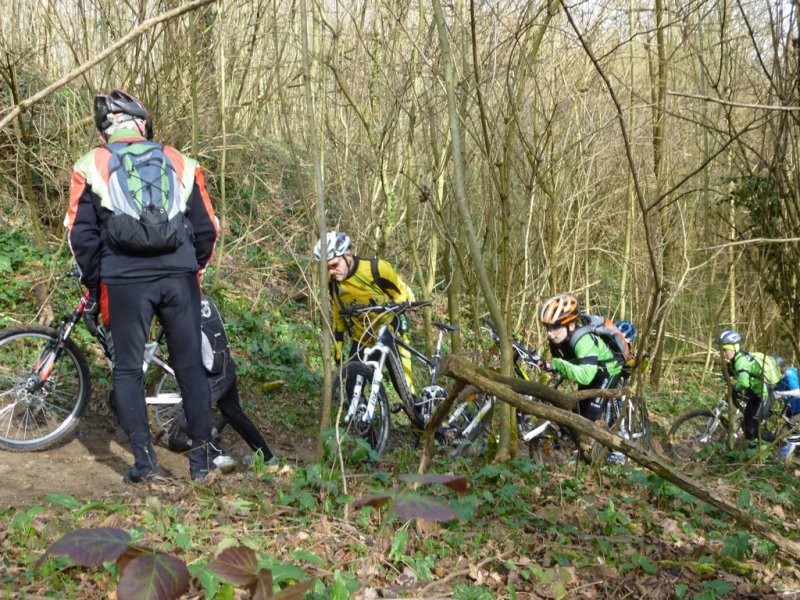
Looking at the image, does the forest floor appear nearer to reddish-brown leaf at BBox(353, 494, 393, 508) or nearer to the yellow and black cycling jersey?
reddish-brown leaf at BBox(353, 494, 393, 508)

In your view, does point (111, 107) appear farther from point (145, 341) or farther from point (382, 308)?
point (382, 308)

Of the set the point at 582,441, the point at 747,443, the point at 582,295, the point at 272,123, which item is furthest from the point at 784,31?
the point at 272,123

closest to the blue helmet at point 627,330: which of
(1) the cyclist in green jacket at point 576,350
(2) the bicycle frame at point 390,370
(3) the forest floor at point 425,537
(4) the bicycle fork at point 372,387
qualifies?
(1) the cyclist in green jacket at point 576,350

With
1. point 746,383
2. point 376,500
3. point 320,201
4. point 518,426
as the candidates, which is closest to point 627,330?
point 746,383

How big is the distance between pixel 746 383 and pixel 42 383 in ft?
23.9

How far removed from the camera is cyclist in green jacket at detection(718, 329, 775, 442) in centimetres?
870

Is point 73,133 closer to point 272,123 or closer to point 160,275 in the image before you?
point 160,275

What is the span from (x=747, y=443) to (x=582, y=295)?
6.26 metres

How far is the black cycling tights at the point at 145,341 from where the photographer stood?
442cm

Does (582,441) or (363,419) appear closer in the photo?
(582,441)

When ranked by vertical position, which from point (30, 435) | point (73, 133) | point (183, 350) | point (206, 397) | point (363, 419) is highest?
point (73, 133)

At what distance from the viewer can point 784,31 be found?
576cm

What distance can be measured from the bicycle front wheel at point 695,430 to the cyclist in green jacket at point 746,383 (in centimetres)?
29

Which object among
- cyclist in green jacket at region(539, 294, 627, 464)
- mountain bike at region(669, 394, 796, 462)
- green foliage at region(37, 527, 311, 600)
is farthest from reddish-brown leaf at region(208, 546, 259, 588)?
mountain bike at region(669, 394, 796, 462)
